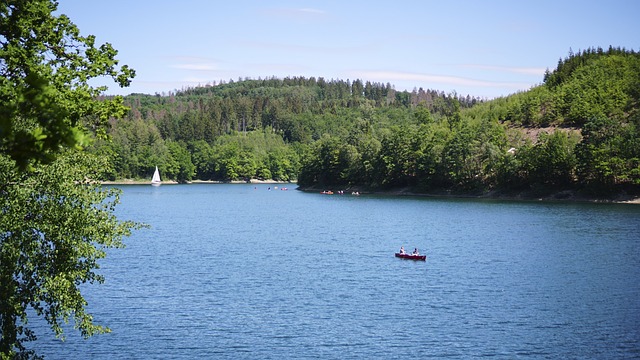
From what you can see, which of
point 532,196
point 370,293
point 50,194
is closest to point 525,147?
point 532,196

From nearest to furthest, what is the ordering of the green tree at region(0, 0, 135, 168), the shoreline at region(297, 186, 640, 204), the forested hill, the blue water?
1. the green tree at region(0, 0, 135, 168)
2. the blue water
3. the shoreline at region(297, 186, 640, 204)
4. the forested hill

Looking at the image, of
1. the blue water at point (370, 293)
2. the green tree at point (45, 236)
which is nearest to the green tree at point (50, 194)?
the green tree at point (45, 236)

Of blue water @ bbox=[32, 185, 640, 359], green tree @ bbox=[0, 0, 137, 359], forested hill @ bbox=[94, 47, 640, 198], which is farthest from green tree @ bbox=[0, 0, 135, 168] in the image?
forested hill @ bbox=[94, 47, 640, 198]

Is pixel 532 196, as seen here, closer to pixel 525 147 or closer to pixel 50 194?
pixel 525 147

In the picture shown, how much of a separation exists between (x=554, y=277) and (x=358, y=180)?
127 meters

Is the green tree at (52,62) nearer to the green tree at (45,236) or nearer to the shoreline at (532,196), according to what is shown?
the green tree at (45,236)

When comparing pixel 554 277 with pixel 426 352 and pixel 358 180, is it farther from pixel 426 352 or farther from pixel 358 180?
pixel 358 180

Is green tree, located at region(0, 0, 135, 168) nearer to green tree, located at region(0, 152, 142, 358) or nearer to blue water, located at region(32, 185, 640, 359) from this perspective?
green tree, located at region(0, 152, 142, 358)

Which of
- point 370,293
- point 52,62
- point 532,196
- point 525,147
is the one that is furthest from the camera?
point 525,147

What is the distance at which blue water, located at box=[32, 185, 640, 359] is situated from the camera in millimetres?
35094

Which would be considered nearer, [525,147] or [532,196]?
[532,196]

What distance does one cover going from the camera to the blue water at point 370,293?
35094mm

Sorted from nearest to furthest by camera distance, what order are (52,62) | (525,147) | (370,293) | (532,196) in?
(52,62), (370,293), (532,196), (525,147)

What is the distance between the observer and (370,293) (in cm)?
4744
